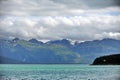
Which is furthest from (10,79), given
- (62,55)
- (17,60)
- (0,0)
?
(62,55)

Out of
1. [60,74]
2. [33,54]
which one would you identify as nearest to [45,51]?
[33,54]

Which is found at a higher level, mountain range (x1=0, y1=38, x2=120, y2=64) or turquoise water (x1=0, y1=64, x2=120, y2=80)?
mountain range (x1=0, y1=38, x2=120, y2=64)

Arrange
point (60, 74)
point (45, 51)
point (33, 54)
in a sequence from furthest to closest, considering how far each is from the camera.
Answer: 1. point (45, 51)
2. point (33, 54)
3. point (60, 74)

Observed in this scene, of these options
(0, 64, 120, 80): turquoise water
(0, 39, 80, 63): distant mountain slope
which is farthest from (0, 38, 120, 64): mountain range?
(0, 64, 120, 80): turquoise water

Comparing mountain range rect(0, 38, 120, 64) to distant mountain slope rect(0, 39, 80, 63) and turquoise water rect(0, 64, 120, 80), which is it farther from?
turquoise water rect(0, 64, 120, 80)

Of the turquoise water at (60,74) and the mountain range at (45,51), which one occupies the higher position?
the mountain range at (45,51)

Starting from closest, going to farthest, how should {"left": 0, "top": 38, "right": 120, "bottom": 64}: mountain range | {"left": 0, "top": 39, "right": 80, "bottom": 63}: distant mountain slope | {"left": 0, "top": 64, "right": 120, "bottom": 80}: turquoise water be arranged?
1. {"left": 0, "top": 64, "right": 120, "bottom": 80}: turquoise water
2. {"left": 0, "top": 38, "right": 120, "bottom": 64}: mountain range
3. {"left": 0, "top": 39, "right": 80, "bottom": 63}: distant mountain slope

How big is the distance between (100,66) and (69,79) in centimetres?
1044

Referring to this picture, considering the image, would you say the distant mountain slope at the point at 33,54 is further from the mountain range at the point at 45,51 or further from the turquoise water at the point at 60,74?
the turquoise water at the point at 60,74

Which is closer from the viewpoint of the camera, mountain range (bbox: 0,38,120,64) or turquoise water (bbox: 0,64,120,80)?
turquoise water (bbox: 0,64,120,80)

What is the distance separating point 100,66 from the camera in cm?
2077

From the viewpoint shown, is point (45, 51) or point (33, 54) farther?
point (45, 51)

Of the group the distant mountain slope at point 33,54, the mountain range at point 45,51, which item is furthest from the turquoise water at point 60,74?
the distant mountain slope at point 33,54

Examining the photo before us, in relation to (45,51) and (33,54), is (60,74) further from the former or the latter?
(45,51)
